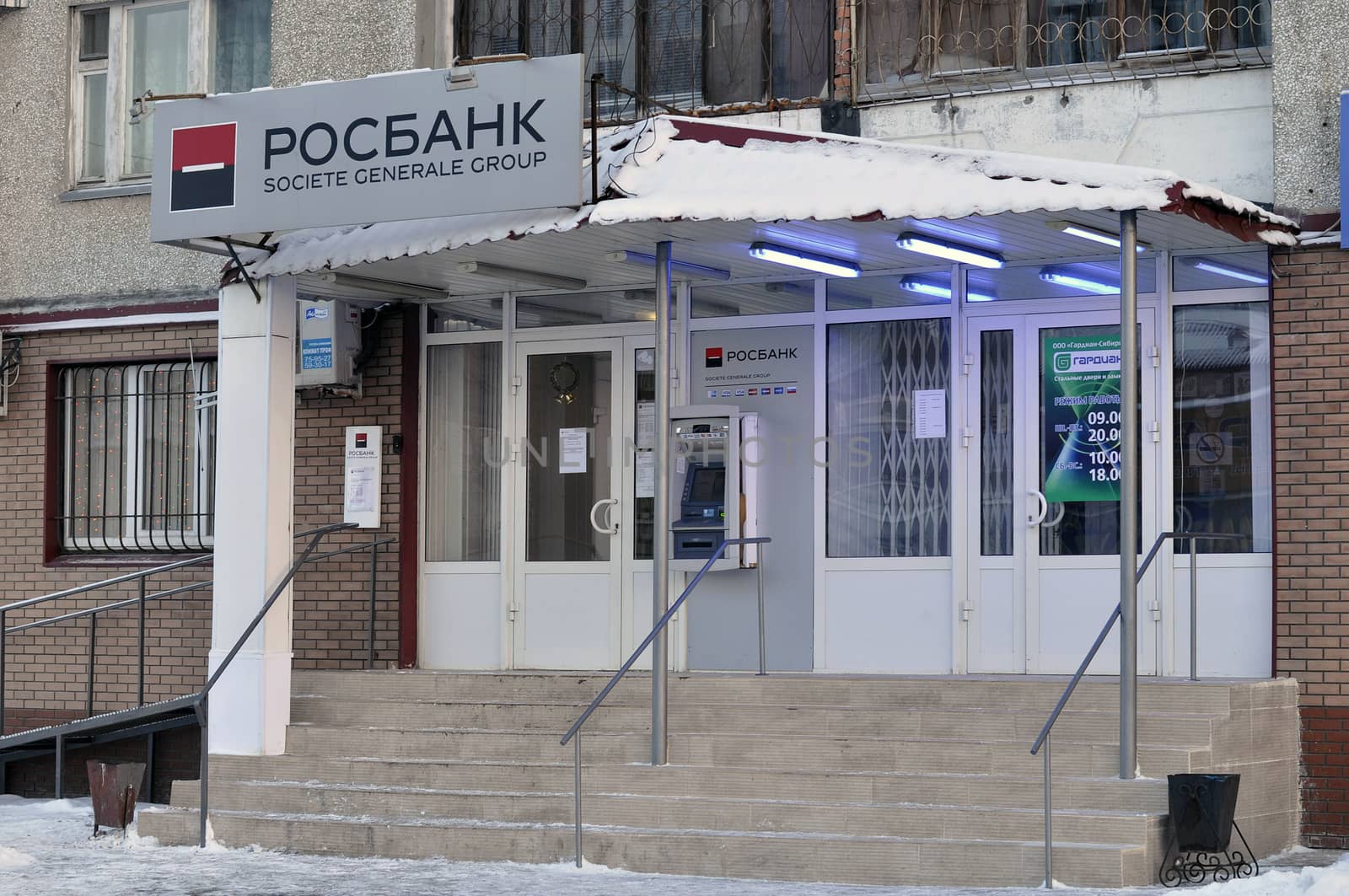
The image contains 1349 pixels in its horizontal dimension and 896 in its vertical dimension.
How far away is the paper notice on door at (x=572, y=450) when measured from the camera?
37.1ft

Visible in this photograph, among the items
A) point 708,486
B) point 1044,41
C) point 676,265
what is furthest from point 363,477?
point 1044,41

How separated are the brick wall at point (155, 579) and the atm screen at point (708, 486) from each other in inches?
79.9

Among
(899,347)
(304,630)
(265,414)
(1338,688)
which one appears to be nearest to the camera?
(1338,688)

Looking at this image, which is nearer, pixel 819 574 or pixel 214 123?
pixel 214 123

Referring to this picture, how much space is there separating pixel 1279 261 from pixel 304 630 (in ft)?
21.0

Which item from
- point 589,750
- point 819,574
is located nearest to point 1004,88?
point 819,574

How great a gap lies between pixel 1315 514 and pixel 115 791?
6414 millimetres

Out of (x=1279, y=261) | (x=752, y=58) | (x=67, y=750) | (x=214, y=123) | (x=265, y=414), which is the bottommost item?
(x=67, y=750)

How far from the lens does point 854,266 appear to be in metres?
Result: 10.3

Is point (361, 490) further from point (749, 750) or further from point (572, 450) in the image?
point (749, 750)

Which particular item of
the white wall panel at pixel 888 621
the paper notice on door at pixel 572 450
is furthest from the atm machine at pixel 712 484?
the paper notice on door at pixel 572 450

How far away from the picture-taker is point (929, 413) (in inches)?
409

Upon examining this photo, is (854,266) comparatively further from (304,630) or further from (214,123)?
(304,630)

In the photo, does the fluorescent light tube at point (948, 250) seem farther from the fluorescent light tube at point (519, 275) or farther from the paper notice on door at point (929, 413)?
the fluorescent light tube at point (519, 275)
